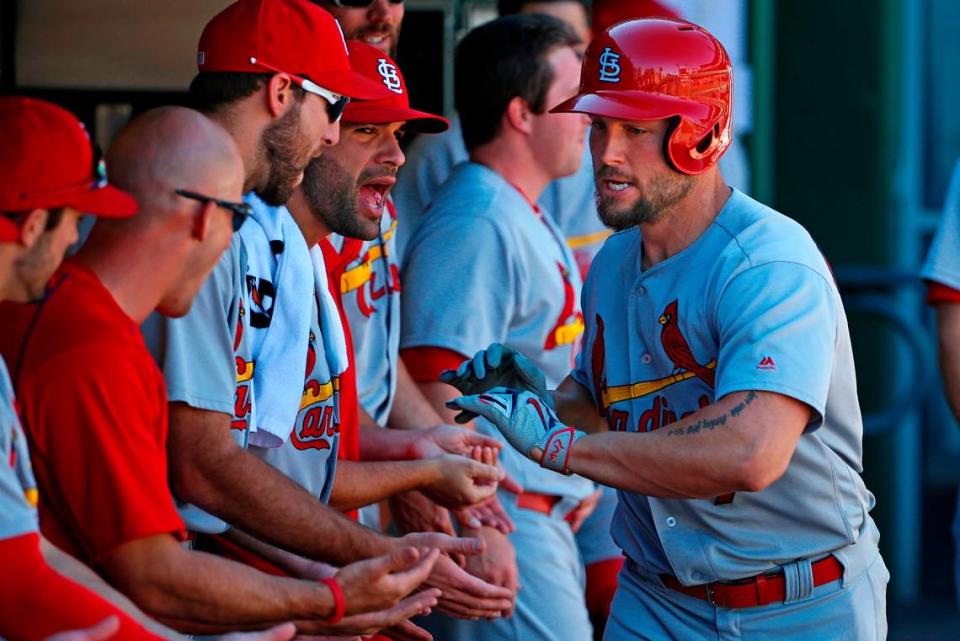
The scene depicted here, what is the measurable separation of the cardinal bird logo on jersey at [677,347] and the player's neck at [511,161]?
1588 mm

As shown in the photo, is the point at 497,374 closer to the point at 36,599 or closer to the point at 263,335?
the point at 263,335

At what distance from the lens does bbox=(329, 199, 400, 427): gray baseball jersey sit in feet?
14.8

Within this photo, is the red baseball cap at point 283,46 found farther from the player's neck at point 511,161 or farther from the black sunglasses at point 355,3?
the player's neck at point 511,161

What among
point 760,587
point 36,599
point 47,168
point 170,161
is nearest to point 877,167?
point 760,587

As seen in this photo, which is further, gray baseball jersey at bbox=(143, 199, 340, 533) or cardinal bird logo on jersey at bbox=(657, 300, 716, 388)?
cardinal bird logo on jersey at bbox=(657, 300, 716, 388)

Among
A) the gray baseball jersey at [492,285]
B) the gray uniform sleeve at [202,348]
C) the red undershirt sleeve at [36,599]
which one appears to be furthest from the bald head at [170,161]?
the gray baseball jersey at [492,285]

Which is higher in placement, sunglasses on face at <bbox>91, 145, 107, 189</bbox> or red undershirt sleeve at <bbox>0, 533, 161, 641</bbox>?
sunglasses on face at <bbox>91, 145, 107, 189</bbox>

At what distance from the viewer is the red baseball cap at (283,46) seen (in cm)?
362

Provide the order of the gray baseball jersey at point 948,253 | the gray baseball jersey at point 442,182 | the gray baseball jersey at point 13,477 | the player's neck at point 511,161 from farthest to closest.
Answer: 1. the gray baseball jersey at point 442,182
2. the player's neck at point 511,161
3. the gray baseball jersey at point 948,253
4. the gray baseball jersey at point 13,477

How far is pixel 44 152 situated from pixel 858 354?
5230 millimetres

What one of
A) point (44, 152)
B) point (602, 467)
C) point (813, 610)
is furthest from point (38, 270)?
point (813, 610)

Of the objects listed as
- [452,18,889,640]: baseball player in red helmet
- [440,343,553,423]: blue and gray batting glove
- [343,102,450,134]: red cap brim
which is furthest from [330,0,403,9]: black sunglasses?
[440,343,553,423]: blue and gray batting glove

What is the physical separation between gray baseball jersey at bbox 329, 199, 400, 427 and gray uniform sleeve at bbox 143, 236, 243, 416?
3.87ft

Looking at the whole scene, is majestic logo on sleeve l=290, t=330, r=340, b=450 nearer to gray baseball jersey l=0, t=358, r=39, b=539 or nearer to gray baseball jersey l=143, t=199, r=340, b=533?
gray baseball jersey l=143, t=199, r=340, b=533
